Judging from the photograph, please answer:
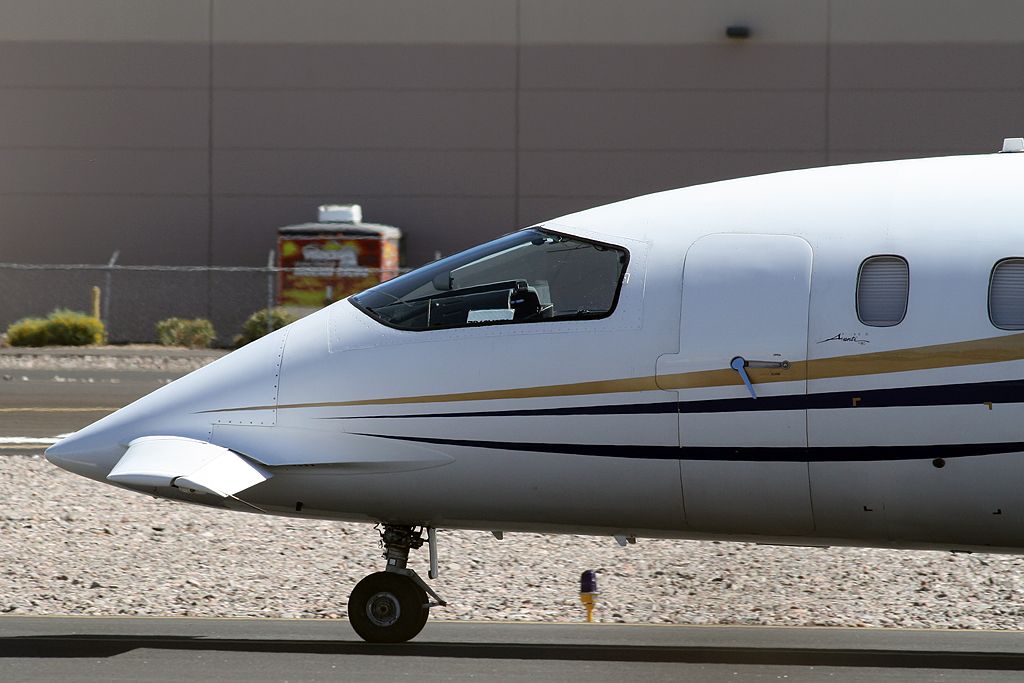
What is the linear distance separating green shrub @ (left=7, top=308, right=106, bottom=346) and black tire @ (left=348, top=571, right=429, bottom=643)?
22853 mm

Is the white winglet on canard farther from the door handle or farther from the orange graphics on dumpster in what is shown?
the orange graphics on dumpster

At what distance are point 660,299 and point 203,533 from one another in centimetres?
568

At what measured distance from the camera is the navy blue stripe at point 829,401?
739 centimetres

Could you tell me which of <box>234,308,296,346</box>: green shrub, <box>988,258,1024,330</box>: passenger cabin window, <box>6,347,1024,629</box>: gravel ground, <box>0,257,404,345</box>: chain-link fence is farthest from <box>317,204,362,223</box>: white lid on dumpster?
<box>988,258,1024,330</box>: passenger cabin window

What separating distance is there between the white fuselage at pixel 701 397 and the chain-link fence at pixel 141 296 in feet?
82.2

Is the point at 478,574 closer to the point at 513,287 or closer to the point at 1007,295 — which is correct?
the point at 513,287

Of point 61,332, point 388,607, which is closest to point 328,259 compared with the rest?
point 61,332

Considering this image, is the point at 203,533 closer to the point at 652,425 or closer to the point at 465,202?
the point at 652,425

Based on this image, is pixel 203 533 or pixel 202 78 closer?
pixel 203 533

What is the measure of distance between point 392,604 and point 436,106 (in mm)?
26714

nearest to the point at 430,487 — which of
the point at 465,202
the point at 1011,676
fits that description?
the point at 1011,676

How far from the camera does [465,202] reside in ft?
112

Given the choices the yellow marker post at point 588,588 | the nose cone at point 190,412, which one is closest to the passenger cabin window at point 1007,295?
the yellow marker post at point 588,588

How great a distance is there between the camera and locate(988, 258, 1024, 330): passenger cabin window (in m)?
7.43
